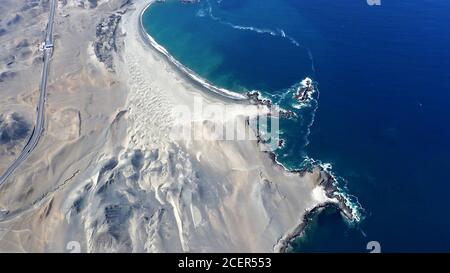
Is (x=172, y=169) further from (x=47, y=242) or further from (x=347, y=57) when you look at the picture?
(x=347, y=57)

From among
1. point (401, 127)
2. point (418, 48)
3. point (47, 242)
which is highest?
point (418, 48)

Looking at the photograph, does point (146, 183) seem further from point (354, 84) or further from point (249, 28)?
point (249, 28)

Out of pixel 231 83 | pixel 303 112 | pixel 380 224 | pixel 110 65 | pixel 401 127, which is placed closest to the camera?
pixel 380 224

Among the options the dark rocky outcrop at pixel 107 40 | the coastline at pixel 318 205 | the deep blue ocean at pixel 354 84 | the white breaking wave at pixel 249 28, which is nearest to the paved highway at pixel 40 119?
the dark rocky outcrop at pixel 107 40

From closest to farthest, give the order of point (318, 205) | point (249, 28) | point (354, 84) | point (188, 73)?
1. point (318, 205)
2. point (354, 84)
3. point (188, 73)
4. point (249, 28)

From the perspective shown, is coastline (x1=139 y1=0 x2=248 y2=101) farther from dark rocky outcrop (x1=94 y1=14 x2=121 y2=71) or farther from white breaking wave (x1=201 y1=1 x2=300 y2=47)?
white breaking wave (x1=201 y1=1 x2=300 y2=47)

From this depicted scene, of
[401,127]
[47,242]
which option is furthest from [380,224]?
[47,242]

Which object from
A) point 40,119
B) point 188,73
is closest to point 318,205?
point 188,73

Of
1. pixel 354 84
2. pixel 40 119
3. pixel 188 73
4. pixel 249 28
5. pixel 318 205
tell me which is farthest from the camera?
pixel 249 28
